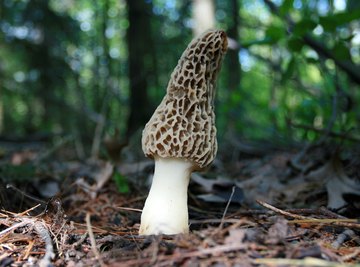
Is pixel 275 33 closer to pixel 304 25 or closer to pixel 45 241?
pixel 304 25

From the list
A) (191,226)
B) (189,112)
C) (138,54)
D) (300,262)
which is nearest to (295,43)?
(189,112)

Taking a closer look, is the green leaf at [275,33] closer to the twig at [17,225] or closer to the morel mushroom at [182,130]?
the morel mushroom at [182,130]

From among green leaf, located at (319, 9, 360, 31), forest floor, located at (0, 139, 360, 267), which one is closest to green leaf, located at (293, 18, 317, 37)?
green leaf, located at (319, 9, 360, 31)

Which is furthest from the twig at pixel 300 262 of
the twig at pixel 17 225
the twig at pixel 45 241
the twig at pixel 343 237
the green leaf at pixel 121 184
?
the green leaf at pixel 121 184

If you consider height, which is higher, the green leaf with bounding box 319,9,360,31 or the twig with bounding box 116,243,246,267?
the green leaf with bounding box 319,9,360,31

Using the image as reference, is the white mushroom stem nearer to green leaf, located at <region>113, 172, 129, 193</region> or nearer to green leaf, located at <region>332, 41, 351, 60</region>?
green leaf, located at <region>113, 172, 129, 193</region>

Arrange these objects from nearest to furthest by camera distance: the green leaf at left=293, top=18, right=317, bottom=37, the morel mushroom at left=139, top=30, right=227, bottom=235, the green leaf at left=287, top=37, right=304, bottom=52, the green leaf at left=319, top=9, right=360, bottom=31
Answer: the morel mushroom at left=139, top=30, right=227, bottom=235, the green leaf at left=319, top=9, right=360, bottom=31, the green leaf at left=293, top=18, right=317, bottom=37, the green leaf at left=287, top=37, right=304, bottom=52

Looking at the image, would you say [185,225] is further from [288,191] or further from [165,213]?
[288,191]

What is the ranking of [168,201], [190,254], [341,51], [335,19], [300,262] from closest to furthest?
[300,262]
[190,254]
[168,201]
[335,19]
[341,51]
